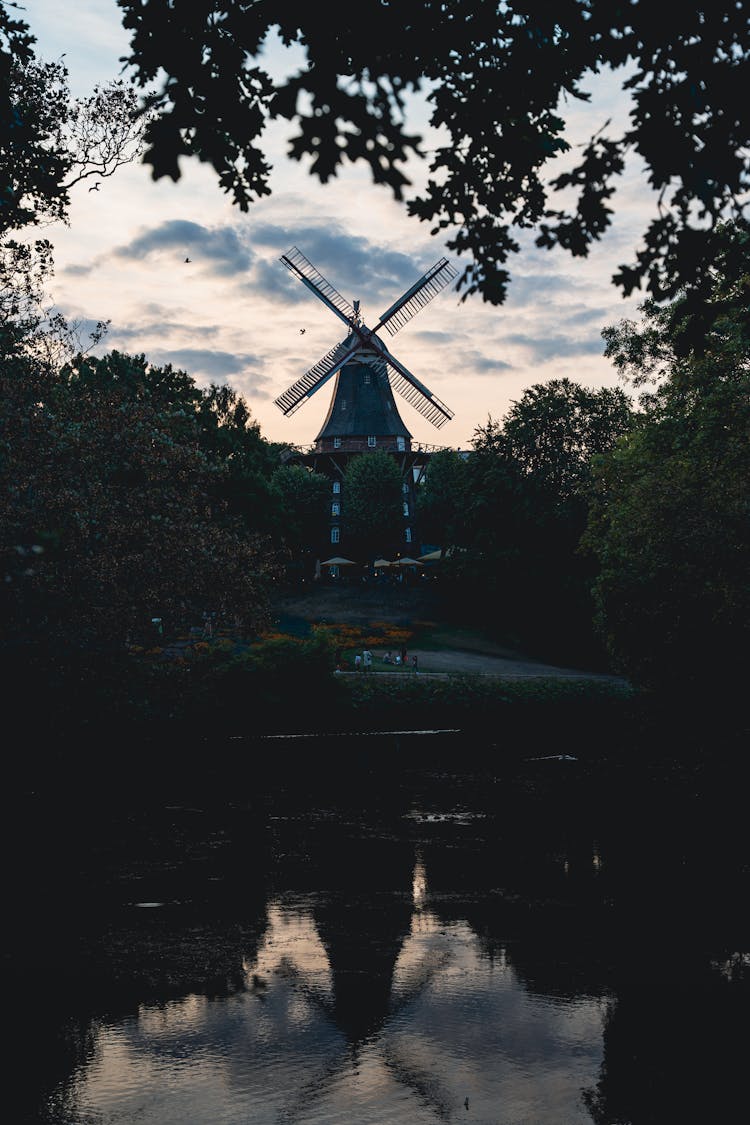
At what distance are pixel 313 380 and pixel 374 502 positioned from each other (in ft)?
47.2

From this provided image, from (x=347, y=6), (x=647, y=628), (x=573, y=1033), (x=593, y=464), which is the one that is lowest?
(x=573, y=1033)

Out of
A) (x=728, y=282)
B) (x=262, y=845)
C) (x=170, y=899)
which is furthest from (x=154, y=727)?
(x=728, y=282)

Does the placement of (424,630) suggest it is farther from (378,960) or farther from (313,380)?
(378,960)

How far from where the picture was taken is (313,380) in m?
106

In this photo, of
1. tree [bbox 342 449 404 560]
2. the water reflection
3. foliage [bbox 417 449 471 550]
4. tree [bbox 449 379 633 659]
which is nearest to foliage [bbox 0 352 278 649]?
the water reflection

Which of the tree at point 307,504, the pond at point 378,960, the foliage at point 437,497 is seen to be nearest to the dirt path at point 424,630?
the foliage at point 437,497

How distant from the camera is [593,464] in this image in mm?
57469

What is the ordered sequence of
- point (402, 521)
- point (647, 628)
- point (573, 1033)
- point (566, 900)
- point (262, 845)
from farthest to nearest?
1. point (402, 521)
2. point (647, 628)
3. point (262, 845)
4. point (566, 900)
5. point (573, 1033)

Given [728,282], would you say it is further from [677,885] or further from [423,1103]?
[677,885]

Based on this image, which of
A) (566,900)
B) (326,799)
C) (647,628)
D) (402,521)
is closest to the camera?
(566,900)

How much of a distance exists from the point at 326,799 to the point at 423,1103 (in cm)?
2139

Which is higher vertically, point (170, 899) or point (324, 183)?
point (324, 183)

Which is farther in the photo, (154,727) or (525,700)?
(525,700)

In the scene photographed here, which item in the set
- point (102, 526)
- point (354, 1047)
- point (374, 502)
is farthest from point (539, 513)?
point (354, 1047)
